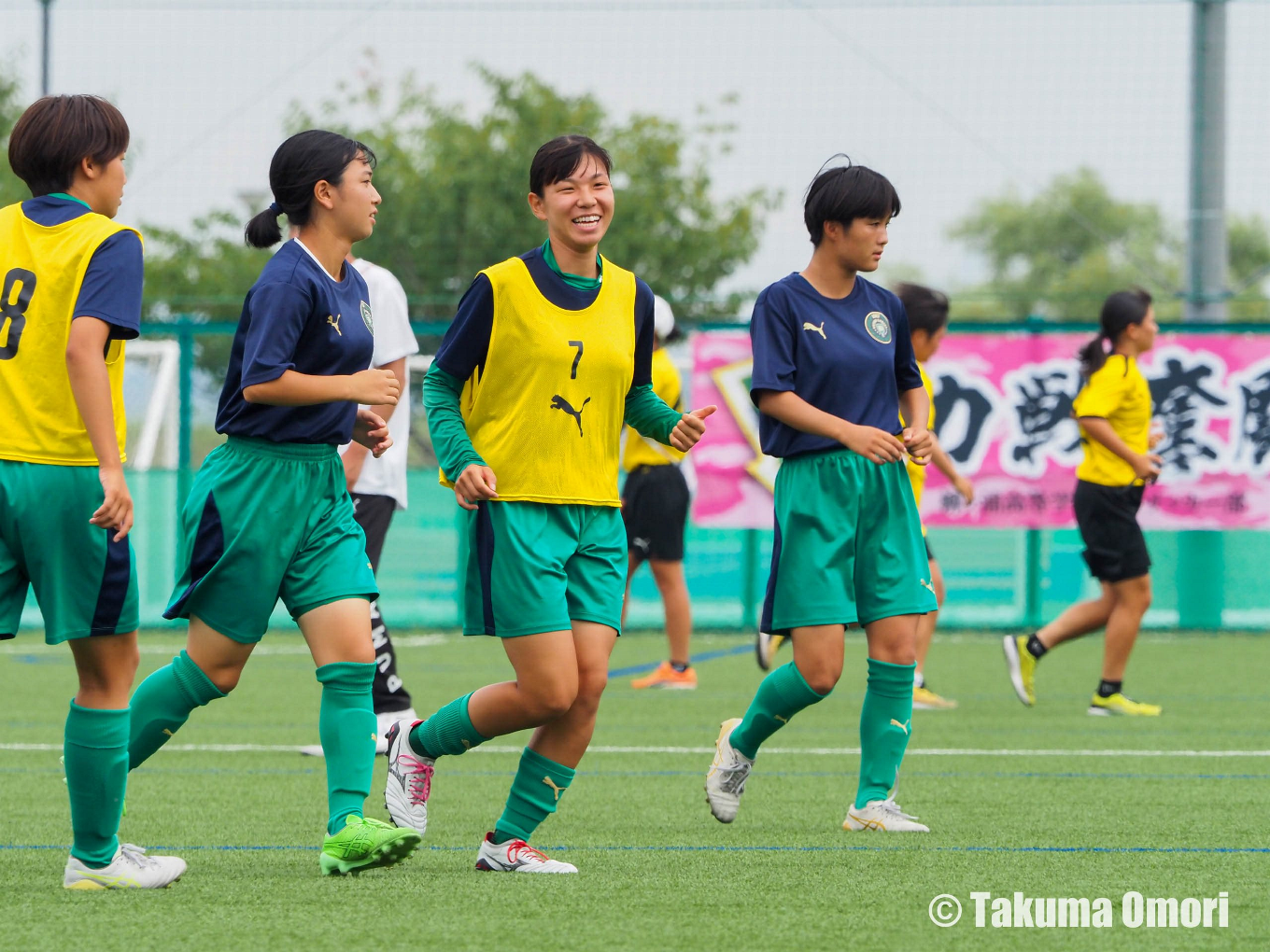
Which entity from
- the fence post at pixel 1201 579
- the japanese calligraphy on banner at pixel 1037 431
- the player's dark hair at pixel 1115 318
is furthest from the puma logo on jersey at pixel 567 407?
the fence post at pixel 1201 579

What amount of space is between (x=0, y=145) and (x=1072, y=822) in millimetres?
26585

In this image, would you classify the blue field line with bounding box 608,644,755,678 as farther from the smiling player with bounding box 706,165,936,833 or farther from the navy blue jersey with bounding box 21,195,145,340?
the navy blue jersey with bounding box 21,195,145,340

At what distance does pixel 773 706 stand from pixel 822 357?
Answer: 99 centimetres

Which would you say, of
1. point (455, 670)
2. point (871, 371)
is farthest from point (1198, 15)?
point (871, 371)

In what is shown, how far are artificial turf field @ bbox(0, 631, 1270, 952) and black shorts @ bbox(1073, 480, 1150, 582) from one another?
72 cm

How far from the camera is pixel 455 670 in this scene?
9.66 metres

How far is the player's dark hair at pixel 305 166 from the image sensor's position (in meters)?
4.00

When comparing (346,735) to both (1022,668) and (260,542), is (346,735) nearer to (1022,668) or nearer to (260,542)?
(260,542)

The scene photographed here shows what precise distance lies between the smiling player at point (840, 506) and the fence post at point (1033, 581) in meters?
7.75

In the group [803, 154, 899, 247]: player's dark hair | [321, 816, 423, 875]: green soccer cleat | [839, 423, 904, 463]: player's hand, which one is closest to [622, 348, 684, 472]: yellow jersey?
[803, 154, 899, 247]: player's dark hair

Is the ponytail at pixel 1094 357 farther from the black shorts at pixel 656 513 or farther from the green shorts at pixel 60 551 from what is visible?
the green shorts at pixel 60 551

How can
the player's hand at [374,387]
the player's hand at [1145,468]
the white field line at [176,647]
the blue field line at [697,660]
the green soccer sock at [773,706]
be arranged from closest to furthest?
the player's hand at [374,387], the green soccer sock at [773,706], the player's hand at [1145,468], the blue field line at [697,660], the white field line at [176,647]

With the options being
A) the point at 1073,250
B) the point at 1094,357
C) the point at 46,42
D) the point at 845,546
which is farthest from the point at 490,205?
the point at 1073,250

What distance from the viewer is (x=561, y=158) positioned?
13.3ft
